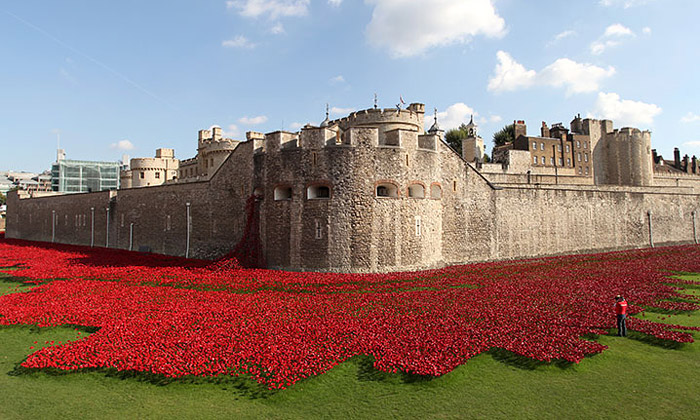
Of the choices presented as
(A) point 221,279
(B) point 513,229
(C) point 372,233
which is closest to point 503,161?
(B) point 513,229

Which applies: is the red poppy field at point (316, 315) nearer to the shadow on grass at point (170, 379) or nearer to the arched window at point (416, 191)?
the shadow on grass at point (170, 379)

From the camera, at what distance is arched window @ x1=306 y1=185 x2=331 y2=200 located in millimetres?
21444

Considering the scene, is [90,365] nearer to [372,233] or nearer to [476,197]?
[372,233]

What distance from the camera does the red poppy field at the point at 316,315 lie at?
8.86 m

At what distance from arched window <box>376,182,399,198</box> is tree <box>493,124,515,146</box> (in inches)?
2076

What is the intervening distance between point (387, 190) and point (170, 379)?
52.7ft

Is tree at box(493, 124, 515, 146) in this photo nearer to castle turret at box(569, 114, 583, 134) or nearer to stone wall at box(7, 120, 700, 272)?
castle turret at box(569, 114, 583, 134)

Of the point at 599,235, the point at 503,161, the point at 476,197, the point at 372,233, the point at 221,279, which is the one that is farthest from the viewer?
the point at 503,161

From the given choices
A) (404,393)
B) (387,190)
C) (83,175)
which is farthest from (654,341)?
(83,175)

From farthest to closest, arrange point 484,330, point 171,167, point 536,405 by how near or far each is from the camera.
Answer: point 171,167 < point 484,330 < point 536,405

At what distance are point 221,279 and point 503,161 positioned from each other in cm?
4058

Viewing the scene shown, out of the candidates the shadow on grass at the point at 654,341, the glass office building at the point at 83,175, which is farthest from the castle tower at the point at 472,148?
the glass office building at the point at 83,175

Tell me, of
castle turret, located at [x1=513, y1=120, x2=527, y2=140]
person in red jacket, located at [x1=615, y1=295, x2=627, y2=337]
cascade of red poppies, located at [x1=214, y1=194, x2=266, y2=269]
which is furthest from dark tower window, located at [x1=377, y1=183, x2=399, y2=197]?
castle turret, located at [x1=513, y1=120, x2=527, y2=140]

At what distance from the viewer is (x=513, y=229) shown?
27.9 meters
